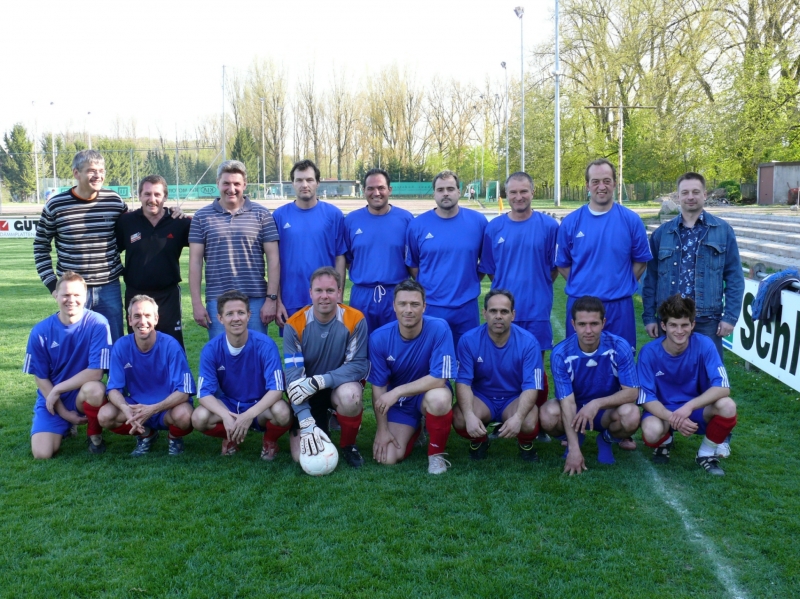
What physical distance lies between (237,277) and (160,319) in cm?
69

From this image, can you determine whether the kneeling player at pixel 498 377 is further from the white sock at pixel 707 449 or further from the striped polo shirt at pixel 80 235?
the striped polo shirt at pixel 80 235

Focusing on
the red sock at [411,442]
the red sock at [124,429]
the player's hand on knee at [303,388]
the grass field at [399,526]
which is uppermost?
the player's hand on knee at [303,388]

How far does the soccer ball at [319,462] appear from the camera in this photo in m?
4.25

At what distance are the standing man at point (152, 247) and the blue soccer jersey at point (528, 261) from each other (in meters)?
2.28

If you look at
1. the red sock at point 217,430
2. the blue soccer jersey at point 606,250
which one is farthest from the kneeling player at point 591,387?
the red sock at point 217,430

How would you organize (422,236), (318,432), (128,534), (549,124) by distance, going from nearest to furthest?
(128,534) < (318,432) < (422,236) < (549,124)

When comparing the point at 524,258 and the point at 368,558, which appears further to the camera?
the point at 524,258

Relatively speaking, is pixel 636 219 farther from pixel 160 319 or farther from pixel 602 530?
pixel 160 319

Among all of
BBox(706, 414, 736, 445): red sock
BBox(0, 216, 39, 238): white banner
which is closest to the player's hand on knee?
BBox(706, 414, 736, 445): red sock

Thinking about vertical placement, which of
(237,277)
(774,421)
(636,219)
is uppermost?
(636,219)

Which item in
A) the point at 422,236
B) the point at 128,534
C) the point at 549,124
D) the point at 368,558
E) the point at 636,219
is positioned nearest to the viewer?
the point at 368,558

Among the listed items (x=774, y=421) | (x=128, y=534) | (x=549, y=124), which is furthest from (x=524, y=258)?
(x=549, y=124)

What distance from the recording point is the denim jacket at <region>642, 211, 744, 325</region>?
4664 mm

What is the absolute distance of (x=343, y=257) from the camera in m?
5.30
